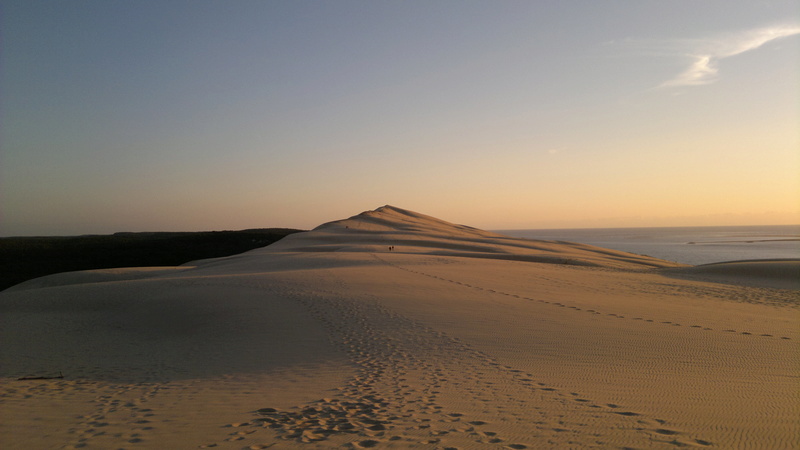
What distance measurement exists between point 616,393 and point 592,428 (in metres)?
1.54

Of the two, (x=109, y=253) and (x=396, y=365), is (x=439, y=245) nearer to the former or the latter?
(x=396, y=365)

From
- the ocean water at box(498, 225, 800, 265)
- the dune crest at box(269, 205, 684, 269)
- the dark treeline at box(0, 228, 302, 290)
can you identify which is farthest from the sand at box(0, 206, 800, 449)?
the ocean water at box(498, 225, 800, 265)

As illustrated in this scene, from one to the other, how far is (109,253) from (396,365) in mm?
47829

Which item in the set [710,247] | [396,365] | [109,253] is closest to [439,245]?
[396,365]

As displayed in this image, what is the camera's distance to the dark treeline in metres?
39.5

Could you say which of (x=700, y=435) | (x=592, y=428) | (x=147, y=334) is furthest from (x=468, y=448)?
(x=147, y=334)

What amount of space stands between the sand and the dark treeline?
26.0m

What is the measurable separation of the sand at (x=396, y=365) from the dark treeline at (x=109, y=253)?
26.0m

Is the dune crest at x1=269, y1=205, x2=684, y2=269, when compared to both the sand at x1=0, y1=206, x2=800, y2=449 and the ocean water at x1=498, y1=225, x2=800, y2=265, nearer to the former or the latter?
the sand at x1=0, y1=206, x2=800, y2=449

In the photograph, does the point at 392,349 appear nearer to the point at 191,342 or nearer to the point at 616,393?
the point at 616,393

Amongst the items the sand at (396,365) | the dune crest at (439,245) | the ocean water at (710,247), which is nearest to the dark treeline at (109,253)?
the dune crest at (439,245)

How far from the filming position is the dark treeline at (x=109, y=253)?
39531 mm

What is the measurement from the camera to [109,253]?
4641cm

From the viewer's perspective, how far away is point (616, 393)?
6.60m
